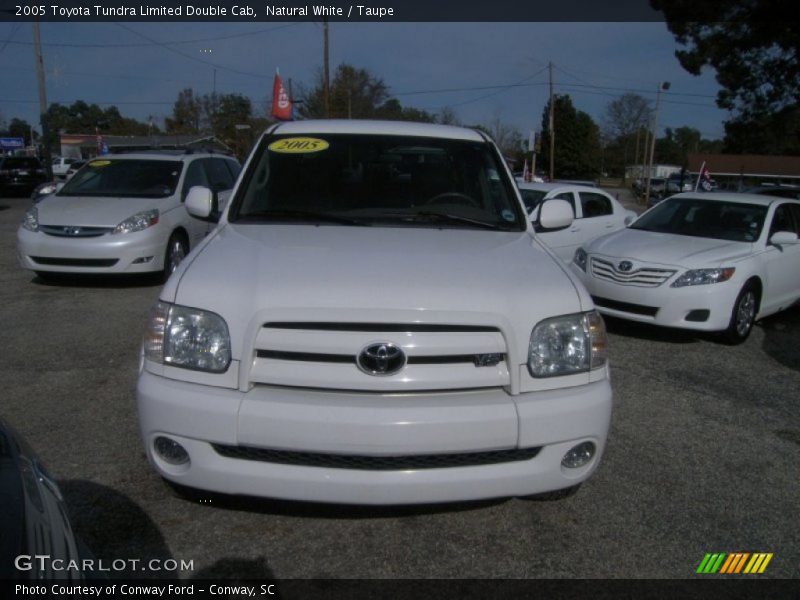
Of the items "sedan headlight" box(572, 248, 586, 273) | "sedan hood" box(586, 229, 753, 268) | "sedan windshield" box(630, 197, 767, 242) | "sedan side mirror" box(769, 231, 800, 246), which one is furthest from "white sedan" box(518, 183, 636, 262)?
"sedan side mirror" box(769, 231, 800, 246)

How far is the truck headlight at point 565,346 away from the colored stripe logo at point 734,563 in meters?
0.93

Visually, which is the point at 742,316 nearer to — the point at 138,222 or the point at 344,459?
the point at 344,459

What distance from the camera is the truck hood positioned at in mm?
2609

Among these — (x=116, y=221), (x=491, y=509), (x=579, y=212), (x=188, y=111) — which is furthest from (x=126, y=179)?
(x=188, y=111)

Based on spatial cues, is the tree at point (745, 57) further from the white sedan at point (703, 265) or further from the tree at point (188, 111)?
the tree at point (188, 111)

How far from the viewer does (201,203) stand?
4.13 meters

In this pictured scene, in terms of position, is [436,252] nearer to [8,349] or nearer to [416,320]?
[416,320]

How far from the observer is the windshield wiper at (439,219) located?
373 cm

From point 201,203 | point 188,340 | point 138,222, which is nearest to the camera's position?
point 188,340

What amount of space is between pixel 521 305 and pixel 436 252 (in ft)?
1.93

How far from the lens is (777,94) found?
20328mm

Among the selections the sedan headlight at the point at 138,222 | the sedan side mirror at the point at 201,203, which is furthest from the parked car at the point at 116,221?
the sedan side mirror at the point at 201,203

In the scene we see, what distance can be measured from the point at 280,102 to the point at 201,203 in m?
22.6

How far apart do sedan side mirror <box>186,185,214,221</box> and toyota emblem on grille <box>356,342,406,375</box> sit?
80.2 inches
